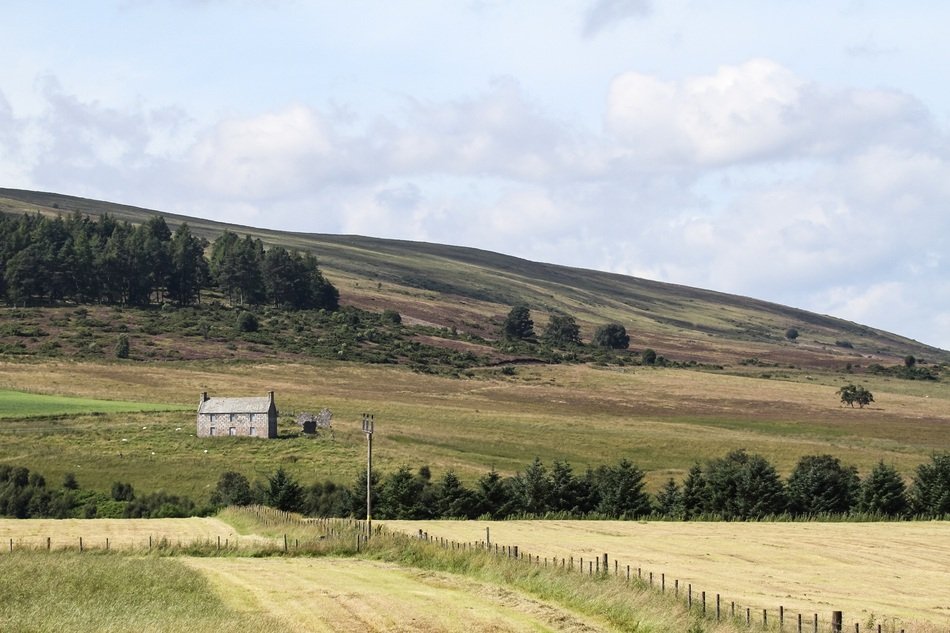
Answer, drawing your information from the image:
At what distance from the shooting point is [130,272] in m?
187

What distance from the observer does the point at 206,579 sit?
3744 cm

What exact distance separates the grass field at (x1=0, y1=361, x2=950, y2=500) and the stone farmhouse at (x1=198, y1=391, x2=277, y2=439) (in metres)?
1.58

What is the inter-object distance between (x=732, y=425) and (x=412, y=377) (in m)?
42.3

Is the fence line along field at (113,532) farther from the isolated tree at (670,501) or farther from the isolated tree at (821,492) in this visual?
the isolated tree at (821,492)

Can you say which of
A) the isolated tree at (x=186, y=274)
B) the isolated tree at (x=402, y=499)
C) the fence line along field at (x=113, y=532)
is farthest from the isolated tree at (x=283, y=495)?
the isolated tree at (x=186, y=274)

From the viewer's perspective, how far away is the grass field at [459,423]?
305 feet

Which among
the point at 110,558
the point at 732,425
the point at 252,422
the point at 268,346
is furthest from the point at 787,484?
the point at 268,346

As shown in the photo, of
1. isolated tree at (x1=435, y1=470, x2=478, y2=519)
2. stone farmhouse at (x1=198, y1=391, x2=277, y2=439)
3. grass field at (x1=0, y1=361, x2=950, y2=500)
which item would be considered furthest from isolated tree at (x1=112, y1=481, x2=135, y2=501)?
stone farmhouse at (x1=198, y1=391, x2=277, y2=439)

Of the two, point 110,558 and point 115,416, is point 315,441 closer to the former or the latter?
point 115,416

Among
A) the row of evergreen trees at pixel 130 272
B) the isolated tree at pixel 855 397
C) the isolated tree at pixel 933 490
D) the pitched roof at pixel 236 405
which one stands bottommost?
the isolated tree at pixel 933 490

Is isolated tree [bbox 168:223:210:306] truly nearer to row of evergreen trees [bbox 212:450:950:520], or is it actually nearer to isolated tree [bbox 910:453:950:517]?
row of evergreen trees [bbox 212:450:950:520]

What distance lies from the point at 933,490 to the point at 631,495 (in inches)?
775

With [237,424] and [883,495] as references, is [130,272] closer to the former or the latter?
[237,424]

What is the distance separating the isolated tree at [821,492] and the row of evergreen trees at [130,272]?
12461 centimetres
